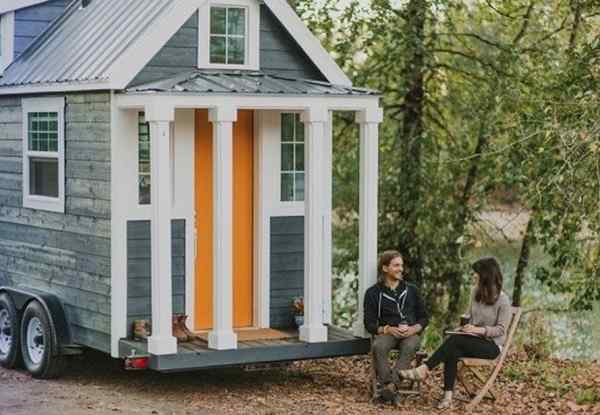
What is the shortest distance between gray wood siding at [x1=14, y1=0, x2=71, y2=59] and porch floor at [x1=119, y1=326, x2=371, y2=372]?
4.27 metres

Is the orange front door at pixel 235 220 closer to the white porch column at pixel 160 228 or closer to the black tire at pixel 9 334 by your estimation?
the white porch column at pixel 160 228

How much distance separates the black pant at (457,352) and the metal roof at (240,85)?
2.66 metres

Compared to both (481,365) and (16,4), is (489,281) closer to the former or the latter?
(481,365)

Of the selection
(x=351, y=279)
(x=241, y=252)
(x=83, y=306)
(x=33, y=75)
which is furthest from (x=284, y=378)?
(x=351, y=279)

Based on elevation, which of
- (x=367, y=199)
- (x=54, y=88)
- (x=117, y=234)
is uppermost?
(x=54, y=88)

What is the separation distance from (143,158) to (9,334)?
272cm

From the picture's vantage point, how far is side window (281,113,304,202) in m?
12.9

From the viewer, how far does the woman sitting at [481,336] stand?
11.2 metres

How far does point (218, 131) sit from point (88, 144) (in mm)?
1441

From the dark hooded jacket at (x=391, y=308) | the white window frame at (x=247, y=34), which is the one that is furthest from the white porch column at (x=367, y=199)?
the white window frame at (x=247, y=34)

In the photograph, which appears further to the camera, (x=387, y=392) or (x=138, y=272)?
(x=138, y=272)

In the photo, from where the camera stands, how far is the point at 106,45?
12.3 meters

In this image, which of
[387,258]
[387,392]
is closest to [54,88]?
[387,258]

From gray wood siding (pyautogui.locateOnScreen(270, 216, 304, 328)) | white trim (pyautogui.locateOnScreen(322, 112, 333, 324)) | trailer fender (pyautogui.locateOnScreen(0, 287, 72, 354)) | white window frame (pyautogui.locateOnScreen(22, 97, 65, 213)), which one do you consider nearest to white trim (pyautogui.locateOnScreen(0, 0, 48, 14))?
white window frame (pyautogui.locateOnScreen(22, 97, 65, 213))
